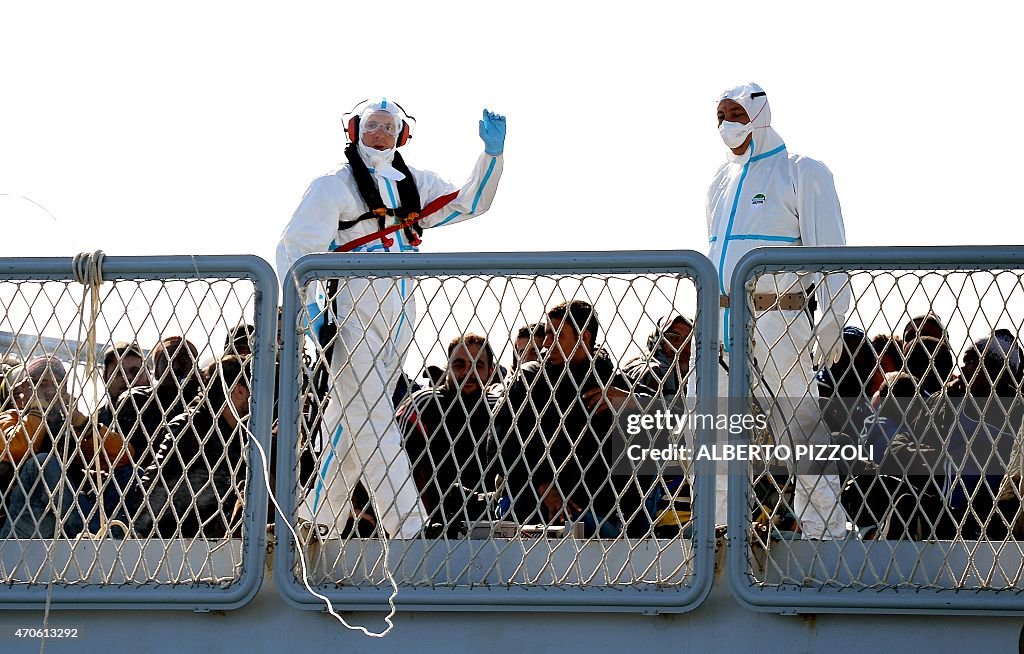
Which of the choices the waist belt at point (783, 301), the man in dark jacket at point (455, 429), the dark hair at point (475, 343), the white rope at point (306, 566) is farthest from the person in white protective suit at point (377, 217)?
the waist belt at point (783, 301)

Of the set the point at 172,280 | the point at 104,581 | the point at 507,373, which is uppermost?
the point at 172,280

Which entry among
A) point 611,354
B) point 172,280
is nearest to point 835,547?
point 611,354

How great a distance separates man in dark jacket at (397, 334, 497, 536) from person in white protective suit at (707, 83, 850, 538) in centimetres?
70

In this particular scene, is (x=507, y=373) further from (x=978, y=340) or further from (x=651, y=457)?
(x=978, y=340)

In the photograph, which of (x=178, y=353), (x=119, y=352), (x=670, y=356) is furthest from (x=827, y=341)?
(x=119, y=352)

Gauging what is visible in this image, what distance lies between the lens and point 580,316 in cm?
355

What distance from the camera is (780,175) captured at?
4.50 m

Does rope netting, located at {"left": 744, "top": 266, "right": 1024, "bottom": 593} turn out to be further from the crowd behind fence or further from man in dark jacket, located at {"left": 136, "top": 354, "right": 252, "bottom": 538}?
man in dark jacket, located at {"left": 136, "top": 354, "right": 252, "bottom": 538}

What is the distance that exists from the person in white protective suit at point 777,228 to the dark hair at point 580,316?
0.36 meters

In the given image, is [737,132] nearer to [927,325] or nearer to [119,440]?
[927,325]

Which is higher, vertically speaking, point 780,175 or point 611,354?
point 780,175

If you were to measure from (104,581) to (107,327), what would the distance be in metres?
0.69

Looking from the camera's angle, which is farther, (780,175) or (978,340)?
(780,175)

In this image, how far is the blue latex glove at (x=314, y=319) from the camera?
3.46m
